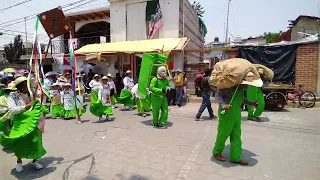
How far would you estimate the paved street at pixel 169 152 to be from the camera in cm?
366

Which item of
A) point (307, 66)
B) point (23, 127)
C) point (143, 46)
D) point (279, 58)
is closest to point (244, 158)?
point (23, 127)

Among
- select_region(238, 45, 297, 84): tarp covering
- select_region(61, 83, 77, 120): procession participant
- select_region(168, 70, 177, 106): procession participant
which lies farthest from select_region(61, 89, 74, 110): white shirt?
select_region(238, 45, 297, 84): tarp covering

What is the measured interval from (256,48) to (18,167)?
997 centimetres

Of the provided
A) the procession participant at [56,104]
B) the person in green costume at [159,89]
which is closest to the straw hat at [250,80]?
the person in green costume at [159,89]

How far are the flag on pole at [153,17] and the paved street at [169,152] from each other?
7.17 metres

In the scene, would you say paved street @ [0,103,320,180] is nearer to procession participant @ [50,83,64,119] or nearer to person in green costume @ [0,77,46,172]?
person in green costume @ [0,77,46,172]

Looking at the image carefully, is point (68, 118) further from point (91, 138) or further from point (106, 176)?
point (106, 176)

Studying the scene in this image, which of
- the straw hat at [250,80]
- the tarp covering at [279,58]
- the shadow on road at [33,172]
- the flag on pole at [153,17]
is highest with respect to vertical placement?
the flag on pole at [153,17]

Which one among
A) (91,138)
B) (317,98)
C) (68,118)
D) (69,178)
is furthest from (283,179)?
(317,98)

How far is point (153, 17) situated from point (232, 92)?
10.2m

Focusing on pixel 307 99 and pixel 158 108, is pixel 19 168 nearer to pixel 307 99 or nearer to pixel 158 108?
pixel 158 108

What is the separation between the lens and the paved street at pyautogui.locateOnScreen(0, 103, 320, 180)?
366cm

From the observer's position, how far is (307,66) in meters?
9.91

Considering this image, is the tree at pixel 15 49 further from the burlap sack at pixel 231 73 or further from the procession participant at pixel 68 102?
the burlap sack at pixel 231 73
